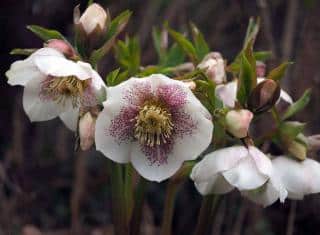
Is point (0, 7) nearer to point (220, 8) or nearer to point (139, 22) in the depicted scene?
point (139, 22)

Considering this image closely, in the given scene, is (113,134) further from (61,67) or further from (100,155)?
(100,155)

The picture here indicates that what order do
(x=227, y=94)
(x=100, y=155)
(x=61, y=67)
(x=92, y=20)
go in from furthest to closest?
1. (x=100, y=155)
2. (x=227, y=94)
3. (x=92, y=20)
4. (x=61, y=67)

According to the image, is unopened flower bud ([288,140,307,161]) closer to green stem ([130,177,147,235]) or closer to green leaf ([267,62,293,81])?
green leaf ([267,62,293,81])

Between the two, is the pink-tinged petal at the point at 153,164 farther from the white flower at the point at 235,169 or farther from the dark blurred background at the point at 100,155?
the dark blurred background at the point at 100,155

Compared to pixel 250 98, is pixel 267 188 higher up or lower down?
lower down

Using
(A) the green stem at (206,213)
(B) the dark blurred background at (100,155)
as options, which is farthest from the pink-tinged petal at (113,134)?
(B) the dark blurred background at (100,155)

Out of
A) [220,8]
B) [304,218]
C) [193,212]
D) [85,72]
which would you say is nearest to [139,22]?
[220,8]

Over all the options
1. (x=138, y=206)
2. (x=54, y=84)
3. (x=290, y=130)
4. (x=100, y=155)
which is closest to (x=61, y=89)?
(x=54, y=84)
